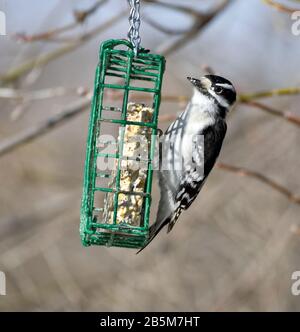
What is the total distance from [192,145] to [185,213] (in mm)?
2257

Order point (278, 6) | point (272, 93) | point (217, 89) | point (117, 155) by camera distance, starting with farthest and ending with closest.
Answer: point (217, 89) → point (272, 93) → point (117, 155) → point (278, 6)

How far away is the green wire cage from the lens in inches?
188

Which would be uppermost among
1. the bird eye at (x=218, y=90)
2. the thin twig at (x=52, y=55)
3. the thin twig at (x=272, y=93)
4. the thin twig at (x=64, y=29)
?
the thin twig at (x=52, y=55)

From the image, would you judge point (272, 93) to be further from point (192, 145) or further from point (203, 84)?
point (192, 145)

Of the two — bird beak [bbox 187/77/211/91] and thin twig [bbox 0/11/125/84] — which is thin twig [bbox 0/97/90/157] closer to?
thin twig [bbox 0/11/125/84]

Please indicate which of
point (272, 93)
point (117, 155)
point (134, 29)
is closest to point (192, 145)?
point (272, 93)

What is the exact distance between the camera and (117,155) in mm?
5000

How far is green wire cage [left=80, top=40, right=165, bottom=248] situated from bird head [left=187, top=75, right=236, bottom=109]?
0.73 meters

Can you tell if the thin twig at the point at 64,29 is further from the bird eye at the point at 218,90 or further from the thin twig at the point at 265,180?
the thin twig at the point at 265,180

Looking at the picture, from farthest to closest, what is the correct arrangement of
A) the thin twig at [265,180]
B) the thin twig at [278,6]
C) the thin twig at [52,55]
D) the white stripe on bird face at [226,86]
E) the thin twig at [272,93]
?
the thin twig at [52,55] → the white stripe on bird face at [226,86] → the thin twig at [265,180] → the thin twig at [272,93] → the thin twig at [278,6]

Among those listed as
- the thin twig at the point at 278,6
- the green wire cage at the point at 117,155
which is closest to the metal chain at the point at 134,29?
the green wire cage at the point at 117,155

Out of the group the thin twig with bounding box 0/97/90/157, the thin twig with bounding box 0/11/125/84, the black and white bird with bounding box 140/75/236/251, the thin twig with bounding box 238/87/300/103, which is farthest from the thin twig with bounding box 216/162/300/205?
the thin twig with bounding box 0/11/125/84

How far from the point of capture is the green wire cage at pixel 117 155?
4785mm

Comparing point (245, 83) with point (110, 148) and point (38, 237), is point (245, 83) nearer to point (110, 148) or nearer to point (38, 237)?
point (38, 237)
